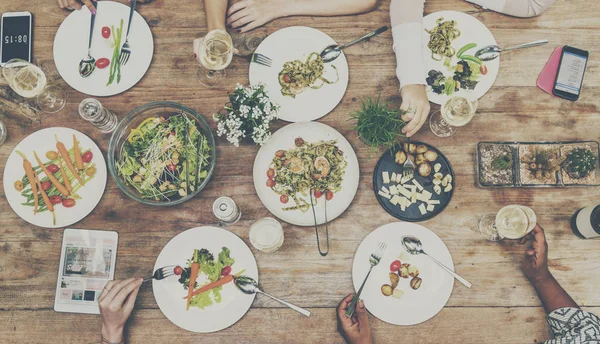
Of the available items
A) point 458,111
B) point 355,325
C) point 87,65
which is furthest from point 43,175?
point 458,111

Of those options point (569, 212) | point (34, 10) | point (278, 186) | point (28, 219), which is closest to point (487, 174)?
point (569, 212)

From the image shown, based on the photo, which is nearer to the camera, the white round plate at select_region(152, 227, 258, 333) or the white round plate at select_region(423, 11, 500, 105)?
the white round plate at select_region(152, 227, 258, 333)

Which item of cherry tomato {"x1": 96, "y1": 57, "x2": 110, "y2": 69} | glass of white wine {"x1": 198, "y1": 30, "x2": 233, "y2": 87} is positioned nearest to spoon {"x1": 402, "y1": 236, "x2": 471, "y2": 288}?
glass of white wine {"x1": 198, "y1": 30, "x2": 233, "y2": 87}

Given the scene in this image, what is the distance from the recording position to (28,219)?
2.11 metres

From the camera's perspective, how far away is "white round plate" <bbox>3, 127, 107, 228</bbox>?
2113 millimetres

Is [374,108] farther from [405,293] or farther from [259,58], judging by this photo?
[405,293]

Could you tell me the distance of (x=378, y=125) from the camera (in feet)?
6.73

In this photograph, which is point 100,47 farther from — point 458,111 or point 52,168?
point 458,111

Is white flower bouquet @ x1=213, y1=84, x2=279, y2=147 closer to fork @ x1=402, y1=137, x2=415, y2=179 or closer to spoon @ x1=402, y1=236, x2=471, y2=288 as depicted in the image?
fork @ x1=402, y1=137, x2=415, y2=179

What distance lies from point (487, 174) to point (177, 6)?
1.84 m

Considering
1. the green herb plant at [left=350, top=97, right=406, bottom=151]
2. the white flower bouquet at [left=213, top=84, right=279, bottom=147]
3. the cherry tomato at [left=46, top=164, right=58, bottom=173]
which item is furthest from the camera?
the cherry tomato at [left=46, top=164, right=58, bottom=173]

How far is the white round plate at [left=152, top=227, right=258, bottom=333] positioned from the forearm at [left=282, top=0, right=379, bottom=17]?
120 centimetres

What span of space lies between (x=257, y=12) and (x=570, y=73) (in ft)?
5.45

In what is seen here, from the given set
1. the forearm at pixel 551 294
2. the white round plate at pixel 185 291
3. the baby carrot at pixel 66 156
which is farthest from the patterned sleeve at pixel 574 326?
the baby carrot at pixel 66 156
